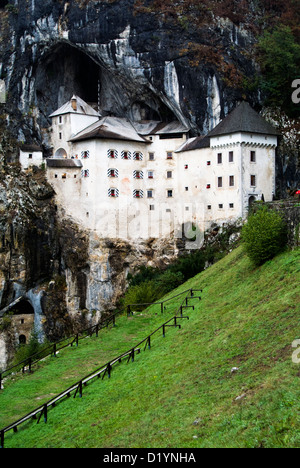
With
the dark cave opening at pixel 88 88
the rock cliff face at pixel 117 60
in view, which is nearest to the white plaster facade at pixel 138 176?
the dark cave opening at pixel 88 88

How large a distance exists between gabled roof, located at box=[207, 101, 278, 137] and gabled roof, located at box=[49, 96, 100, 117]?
14654 millimetres

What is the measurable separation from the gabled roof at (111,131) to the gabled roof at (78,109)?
80.2 inches

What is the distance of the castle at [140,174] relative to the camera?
5347cm

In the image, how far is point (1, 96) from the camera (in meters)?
62.2

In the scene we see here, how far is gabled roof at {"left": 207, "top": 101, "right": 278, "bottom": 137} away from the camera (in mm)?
51531

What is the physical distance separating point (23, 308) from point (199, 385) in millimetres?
44531

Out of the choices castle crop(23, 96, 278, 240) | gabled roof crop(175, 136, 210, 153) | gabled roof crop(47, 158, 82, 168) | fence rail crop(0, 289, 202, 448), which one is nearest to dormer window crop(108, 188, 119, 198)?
castle crop(23, 96, 278, 240)

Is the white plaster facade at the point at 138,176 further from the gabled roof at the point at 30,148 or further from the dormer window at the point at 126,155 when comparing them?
the gabled roof at the point at 30,148

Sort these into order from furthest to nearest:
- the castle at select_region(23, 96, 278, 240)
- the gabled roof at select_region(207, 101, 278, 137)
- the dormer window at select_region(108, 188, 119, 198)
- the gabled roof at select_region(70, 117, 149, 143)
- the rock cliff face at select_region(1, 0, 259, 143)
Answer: the dormer window at select_region(108, 188, 119, 198) → the gabled roof at select_region(70, 117, 149, 143) → the rock cliff face at select_region(1, 0, 259, 143) → the castle at select_region(23, 96, 278, 240) → the gabled roof at select_region(207, 101, 278, 137)

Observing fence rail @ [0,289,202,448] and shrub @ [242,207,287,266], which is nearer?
fence rail @ [0,289,202,448]

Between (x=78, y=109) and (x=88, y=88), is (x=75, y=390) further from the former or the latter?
(x=88, y=88)

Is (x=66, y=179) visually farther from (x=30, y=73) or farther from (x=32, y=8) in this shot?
(x=32, y=8)

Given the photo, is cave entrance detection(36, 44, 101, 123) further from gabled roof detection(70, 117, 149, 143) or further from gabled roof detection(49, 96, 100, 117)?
gabled roof detection(70, 117, 149, 143)

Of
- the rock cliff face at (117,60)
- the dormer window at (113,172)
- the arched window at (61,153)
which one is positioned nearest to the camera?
the rock cliff face at (117,60)
